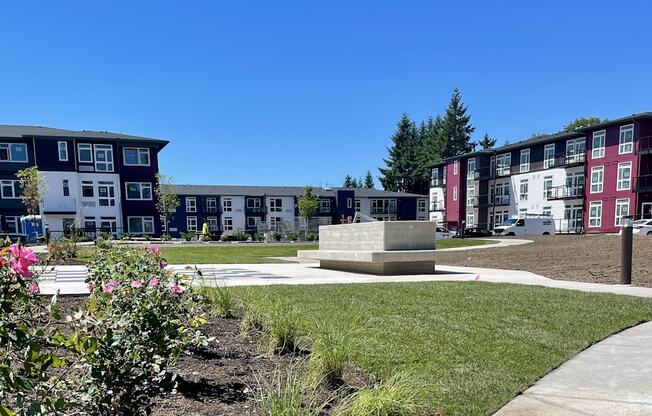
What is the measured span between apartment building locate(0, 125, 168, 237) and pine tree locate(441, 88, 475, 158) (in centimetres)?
5121

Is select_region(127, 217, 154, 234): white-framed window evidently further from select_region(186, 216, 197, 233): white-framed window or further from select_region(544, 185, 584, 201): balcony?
select_region(544, 185, 584, 201): balcony

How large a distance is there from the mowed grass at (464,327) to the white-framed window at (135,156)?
123 feet

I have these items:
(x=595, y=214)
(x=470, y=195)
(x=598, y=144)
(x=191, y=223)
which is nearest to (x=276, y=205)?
(x=191, y=223)

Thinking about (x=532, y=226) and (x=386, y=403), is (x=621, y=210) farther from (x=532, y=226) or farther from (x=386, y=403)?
(x=386, y=403)

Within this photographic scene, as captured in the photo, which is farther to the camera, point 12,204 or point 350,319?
point 12,204

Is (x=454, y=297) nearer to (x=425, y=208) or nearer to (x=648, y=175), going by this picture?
(x=648, y=175)

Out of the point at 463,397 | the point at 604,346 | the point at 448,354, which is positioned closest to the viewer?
the point at 463,397

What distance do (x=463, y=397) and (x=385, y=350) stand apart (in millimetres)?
1117

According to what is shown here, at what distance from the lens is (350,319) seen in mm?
5176

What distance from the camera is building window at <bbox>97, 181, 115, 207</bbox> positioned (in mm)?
39000

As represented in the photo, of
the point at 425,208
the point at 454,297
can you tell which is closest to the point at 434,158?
the point at 425,208

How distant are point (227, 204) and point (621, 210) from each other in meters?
44.7

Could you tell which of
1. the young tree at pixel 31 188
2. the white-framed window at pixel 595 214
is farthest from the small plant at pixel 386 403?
the white-framed window at pixel 595 214

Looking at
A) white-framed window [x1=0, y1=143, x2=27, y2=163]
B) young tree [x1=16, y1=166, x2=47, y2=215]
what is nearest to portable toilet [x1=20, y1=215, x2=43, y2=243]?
young tree [x1=16, y1=166, x2=47, y2=215]
